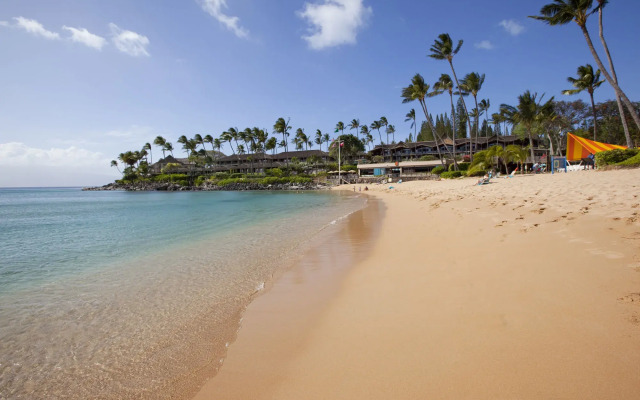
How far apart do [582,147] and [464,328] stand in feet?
112

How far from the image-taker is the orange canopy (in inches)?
1038

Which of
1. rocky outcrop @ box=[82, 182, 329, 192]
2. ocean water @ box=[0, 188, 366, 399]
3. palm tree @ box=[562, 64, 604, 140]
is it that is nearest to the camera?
ocean water @ box=[0, 188, 366, 399]

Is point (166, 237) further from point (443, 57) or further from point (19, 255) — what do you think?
point (443, 57)

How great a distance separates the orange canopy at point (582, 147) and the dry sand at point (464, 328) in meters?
27.8

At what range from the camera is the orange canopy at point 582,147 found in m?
26.4

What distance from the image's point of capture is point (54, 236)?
1359 centimetres

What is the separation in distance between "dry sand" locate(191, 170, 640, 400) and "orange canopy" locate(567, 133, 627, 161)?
27.8 meters

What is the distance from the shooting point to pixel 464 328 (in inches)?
124

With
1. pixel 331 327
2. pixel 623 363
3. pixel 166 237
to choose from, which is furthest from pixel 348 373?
pixel 166 237

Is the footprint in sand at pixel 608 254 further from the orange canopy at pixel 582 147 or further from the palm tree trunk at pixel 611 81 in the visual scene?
the orange canopy at pixel 582 147

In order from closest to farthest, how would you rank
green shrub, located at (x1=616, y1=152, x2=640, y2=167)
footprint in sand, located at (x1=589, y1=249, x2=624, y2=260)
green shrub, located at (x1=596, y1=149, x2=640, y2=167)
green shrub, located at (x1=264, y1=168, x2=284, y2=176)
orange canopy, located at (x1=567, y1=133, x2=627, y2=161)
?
footprint in sand, located at (x1=589, y1=249, x2=624, y2=260)
green shrub, located at (x1=616, y1=152, x2=640, y2=167)
green shrub, located at (x1=596, y1=149, x2=640, y2=167)
orange canopy, located at (x1=567, y1=133, x2=627, y2=161)
green shrub, located at (x1=264, y1=168, x2=284, y2=176)

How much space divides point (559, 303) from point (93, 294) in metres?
7.67

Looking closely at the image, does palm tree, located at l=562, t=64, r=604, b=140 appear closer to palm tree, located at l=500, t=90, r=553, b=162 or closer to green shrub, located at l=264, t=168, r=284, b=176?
palm tree, located at l=500, t=90, r=553, b=162

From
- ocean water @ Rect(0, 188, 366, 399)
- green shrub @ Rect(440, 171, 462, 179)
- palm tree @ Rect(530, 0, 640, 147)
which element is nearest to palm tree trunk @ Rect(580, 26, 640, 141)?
palm tree @ Rect(530, 0, 640, 147)
